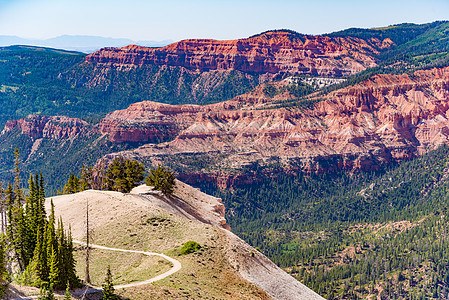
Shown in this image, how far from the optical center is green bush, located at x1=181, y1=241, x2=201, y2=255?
86.7 m

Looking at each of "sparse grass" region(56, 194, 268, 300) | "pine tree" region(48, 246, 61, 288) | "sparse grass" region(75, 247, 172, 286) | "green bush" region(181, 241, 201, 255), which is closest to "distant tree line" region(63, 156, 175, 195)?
"sparse grass" region(56, 194, 268, 300)

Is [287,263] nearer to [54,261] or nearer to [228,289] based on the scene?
[228,289]

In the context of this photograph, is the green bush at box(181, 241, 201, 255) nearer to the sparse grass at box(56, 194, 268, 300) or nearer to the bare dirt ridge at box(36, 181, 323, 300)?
the sparse grass at box(56, 194, 268, 300)

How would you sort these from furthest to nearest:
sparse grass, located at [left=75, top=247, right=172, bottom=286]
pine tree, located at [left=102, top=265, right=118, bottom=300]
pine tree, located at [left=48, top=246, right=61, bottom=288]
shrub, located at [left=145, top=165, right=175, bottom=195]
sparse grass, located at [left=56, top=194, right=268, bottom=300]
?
1. shrub, located at [left=145, top=165, right=175, bottom=195]
2. sparse grass, located at [left=75, top=247, right=172, bottom=286]
3. sparse grass, located at [left=56, top=194, right=268, bottom=300]
4. pine tree, located at [left=48, top=246, right=61, bottom=288]
5. pine tree, located at [left=102, top=265, right=118, bottom=300]

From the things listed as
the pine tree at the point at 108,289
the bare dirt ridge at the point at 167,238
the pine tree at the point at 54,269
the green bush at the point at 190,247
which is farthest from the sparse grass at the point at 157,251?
the pine tree at the point at 54,269

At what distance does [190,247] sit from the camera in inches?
3442

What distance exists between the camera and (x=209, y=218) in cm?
13612

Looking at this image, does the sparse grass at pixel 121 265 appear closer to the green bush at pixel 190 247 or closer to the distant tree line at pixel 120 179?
the green bush at pixel 190 247

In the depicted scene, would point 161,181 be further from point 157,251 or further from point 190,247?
point 190,247

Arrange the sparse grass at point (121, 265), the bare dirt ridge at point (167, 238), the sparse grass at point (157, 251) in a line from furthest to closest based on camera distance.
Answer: the bare dirt ridge at point (167, 238) < the sparse grass at point (121, 265) < the sparse grass at point (157, 251)

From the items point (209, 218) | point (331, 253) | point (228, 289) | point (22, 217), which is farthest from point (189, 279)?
point (331, 253)

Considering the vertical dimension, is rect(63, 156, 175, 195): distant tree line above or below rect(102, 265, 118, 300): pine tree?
below

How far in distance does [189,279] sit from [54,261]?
19281 millimetres

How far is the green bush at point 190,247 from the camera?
86.7 m
